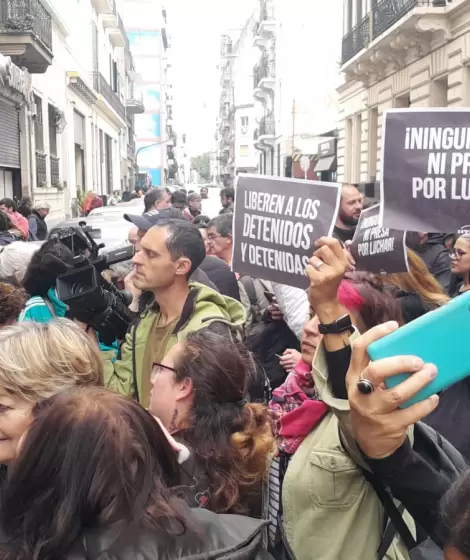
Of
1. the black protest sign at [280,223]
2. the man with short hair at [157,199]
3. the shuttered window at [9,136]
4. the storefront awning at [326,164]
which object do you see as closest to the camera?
the black protest sign at [280,223]

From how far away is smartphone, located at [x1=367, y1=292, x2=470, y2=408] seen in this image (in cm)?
150

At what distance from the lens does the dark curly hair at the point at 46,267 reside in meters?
3.37

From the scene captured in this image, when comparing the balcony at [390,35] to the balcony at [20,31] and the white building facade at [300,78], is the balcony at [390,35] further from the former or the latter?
the white building facade at [300,78]

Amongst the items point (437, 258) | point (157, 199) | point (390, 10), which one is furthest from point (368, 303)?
point (390, 10)

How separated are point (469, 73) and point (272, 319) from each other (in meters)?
12.4

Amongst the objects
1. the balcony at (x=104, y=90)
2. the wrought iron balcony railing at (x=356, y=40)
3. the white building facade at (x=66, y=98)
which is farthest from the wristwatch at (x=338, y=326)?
the balcony at (x=104, y=90)

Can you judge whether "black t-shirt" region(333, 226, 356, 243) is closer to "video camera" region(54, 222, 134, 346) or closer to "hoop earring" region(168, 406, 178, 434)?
"video camera" region(54, 222, 134, 346)

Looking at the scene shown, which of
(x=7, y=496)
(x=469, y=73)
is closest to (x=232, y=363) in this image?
(x=7, y=496)

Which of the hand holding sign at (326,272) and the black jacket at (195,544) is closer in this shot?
the black jacket at (195,544)

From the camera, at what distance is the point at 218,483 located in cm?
226

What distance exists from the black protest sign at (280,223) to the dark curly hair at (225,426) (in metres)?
1.20

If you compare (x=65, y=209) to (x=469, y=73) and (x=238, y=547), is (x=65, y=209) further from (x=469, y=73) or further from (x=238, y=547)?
(x=238, y=547)

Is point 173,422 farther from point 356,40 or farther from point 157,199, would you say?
point 356,40

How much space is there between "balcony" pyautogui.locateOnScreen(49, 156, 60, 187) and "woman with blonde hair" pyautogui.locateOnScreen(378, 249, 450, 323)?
1758cm
